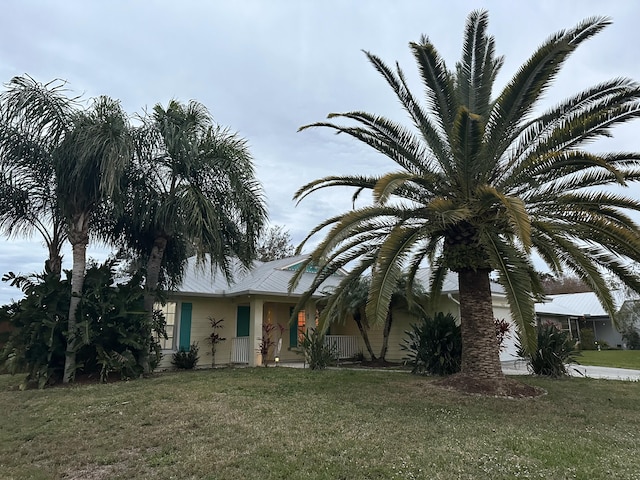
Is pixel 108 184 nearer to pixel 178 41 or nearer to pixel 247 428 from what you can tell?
pixel 178 41

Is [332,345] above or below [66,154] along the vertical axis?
below

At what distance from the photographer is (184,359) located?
13.2m

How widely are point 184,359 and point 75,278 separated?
14.6ft

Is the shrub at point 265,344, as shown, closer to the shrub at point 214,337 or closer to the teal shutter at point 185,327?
the shrub at point 214,337

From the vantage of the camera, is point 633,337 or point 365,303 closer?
point 365,303

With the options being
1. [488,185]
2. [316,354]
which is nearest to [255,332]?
[316,354]

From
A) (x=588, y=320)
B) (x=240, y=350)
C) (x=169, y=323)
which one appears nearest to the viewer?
(x=169, y=323)

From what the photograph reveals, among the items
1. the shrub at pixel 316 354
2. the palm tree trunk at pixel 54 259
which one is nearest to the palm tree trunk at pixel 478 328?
the shrub at pixel 316 354

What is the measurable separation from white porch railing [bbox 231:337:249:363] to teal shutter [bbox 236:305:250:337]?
388mm

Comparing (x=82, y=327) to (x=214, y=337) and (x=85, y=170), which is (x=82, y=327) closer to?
(x=85, y=170)

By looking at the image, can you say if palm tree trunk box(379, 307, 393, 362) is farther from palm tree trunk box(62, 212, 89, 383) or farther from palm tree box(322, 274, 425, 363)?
palm tree trunk box(62, 212, 89, 383)

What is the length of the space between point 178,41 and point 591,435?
11.1 m

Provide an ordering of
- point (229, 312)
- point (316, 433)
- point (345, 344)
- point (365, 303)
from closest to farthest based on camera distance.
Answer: point (316, 433) < point (365, 303) < point (229, 312) < point (345, 344)

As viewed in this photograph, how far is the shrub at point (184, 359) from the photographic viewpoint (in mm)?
13195
